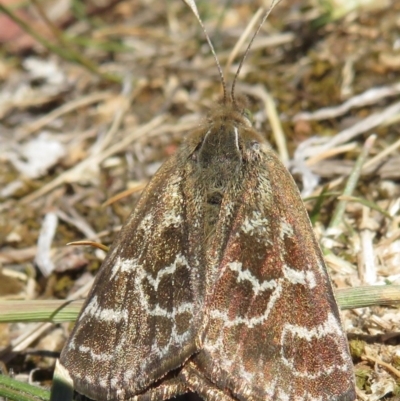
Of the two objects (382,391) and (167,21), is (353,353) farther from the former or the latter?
(167,21)

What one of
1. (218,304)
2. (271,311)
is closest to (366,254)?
(271,311)

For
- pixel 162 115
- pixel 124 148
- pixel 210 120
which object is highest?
pixel 162 115

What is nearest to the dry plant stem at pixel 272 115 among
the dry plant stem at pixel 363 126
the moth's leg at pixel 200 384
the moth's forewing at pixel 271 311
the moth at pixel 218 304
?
the dry plant stem at pixel 363 126

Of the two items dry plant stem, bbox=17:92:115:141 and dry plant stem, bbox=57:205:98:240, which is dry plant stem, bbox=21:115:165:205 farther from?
dry plant stem, bbox=17:92:115:141

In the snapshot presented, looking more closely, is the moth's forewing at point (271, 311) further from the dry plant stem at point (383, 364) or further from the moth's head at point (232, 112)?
the moth's head at point (232, 112)

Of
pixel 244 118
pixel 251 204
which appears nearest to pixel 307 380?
pixel 251 204

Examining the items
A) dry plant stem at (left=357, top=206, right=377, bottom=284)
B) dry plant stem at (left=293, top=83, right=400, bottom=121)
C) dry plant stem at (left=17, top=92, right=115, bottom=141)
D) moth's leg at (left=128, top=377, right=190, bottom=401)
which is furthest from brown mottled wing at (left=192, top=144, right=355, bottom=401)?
dry plant stem at (left=17, top=92, right=115, bottom=141)

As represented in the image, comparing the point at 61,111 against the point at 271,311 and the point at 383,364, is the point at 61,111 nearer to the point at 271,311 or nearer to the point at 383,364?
the point at 271,311
